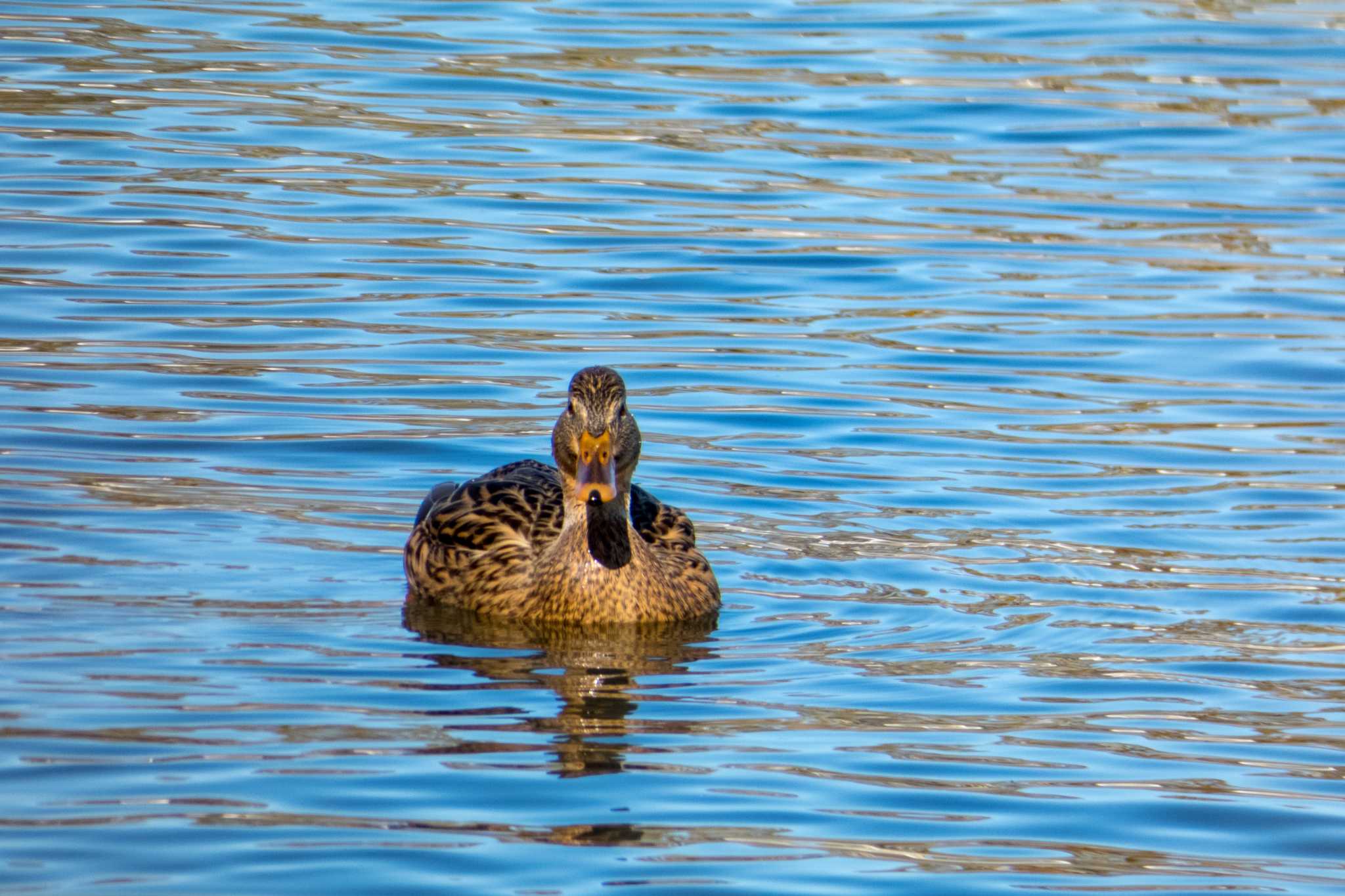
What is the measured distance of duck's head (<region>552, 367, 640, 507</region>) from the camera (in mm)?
9727

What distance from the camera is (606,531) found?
33.2ft

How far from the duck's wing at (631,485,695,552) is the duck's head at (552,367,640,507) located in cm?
64

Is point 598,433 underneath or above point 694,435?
above

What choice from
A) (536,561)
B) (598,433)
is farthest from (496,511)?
(598,433)

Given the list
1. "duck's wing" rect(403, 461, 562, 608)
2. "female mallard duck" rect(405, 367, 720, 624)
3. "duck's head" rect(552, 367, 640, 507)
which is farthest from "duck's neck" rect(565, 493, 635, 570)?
"duck's wing" rect(403, 461, 562, 608)

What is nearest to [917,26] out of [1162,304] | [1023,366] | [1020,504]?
[1162,304]

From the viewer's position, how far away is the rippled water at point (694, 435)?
24.8ft

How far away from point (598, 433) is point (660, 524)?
3.42ft

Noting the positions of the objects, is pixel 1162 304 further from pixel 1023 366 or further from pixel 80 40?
pixel 80 40

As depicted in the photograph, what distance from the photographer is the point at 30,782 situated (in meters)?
7.41

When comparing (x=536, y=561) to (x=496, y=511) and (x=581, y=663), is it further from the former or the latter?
(x=581, y=663)

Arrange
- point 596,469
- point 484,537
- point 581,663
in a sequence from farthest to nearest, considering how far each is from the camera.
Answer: point 484,537, point 596,469, point 581,663

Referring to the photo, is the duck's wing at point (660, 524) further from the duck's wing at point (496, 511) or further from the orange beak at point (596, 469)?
the orange beak at point (596, 469)

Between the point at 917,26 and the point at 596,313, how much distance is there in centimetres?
1035
